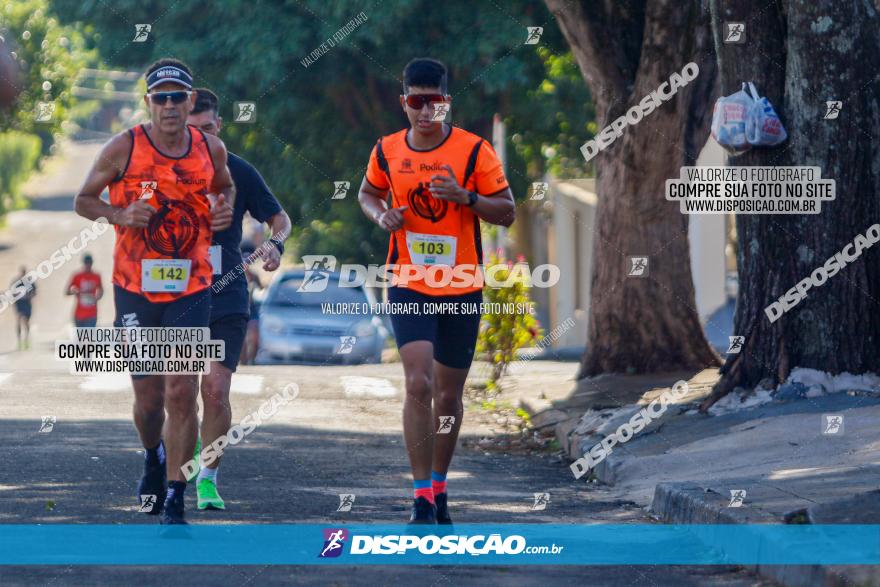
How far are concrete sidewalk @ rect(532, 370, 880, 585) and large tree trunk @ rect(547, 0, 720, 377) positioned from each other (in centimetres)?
129

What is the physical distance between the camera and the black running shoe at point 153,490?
26.3 feet

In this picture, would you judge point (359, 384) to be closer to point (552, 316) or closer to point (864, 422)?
point (864, 422)

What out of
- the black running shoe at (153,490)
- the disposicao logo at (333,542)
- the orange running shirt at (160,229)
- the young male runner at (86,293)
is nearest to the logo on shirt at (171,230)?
the orange running shirt at (160,229)

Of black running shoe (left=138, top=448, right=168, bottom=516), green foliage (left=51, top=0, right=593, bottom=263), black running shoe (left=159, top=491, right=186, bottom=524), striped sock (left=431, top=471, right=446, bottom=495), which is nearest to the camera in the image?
black running shoe (left=159, top=491, right=186, bottom=524)

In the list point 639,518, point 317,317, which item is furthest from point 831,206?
point 317,317

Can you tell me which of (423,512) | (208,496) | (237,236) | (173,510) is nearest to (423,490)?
(423,512)

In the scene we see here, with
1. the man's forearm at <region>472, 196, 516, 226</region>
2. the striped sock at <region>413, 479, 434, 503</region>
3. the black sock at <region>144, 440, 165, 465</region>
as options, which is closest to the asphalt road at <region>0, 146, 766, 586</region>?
the black sock at <region>144, 440, 165, 465</region>

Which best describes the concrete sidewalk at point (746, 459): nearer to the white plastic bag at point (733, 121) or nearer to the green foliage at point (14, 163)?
the white plastic bag at point (733, 121)

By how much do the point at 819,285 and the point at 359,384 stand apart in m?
8.25

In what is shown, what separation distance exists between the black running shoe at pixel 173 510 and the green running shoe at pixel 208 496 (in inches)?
29.0

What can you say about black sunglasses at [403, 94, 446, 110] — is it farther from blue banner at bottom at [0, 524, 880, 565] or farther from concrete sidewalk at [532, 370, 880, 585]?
concrete sidewalk at [532, 370, 880, 585]

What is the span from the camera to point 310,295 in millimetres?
Answer: 26578

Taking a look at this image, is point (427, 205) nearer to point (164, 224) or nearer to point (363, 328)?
point (164, 224)

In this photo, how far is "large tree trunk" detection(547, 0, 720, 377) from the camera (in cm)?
1565
